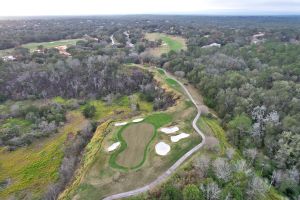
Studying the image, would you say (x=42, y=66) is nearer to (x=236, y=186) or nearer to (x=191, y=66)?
(x=191, y=66)

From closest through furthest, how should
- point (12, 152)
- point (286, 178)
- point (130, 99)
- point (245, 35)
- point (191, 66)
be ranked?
1. point (286, 178)
2. point (12, 152)
3. point (130, 99)
4. point (191, 66)
5. point (245, 35)

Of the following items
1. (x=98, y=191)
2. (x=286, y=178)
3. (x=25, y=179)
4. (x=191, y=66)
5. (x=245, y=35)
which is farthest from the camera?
(x=245, y=35)

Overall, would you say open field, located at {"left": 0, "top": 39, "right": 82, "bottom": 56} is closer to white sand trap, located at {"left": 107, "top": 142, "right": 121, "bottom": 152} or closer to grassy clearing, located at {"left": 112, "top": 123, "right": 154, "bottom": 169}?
grassy clearing, located at {"left": 112, "top": 123, "right": 154, "bottom": 169}

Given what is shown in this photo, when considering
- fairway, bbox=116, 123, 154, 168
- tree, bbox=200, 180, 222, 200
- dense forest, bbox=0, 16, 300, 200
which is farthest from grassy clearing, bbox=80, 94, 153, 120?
tree, bbox=200, 180, 222, 200

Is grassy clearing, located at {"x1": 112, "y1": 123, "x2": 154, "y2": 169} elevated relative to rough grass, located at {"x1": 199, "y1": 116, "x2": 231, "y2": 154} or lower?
elevated

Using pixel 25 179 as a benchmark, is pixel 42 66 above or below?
above

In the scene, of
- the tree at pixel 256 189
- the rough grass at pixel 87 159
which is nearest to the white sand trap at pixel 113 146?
the rough grass at pixel 87 159

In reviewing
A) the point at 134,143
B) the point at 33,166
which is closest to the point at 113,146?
the point at 134,143

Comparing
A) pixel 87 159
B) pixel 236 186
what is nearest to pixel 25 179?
pixel 87 159
